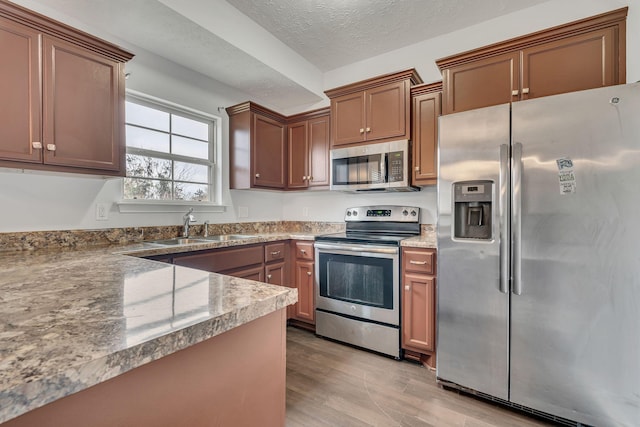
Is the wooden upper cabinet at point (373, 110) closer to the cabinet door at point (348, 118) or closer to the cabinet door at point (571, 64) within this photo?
the cabinet door at point (348, 118)

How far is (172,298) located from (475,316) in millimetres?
1761

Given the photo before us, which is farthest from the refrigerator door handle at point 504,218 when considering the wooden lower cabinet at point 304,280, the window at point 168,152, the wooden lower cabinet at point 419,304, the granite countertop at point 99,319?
the window at point 168,152

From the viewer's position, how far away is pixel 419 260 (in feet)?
7.32

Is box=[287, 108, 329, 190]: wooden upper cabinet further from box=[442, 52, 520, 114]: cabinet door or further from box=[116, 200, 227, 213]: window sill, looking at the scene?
box=[442, 52, 520, 114]: cabinet door

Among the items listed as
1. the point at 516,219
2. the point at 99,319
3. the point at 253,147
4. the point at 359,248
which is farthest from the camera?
the point at 253,147

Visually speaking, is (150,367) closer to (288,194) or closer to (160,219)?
(160,219)

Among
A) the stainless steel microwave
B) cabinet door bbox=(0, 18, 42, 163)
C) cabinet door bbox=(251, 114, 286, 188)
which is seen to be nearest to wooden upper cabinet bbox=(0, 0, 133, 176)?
cabinet door bbox=(0, 18, 42, 163)

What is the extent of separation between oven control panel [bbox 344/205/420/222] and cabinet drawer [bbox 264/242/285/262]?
78 centimetres

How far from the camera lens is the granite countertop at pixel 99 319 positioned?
44cm

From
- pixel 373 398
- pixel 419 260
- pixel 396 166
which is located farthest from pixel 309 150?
pixel 373 398

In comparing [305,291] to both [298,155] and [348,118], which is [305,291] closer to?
[298,155]

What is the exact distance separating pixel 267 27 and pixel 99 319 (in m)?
2.75

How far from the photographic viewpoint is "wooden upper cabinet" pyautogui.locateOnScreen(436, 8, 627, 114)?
5.85ft

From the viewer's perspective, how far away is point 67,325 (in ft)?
1.96
